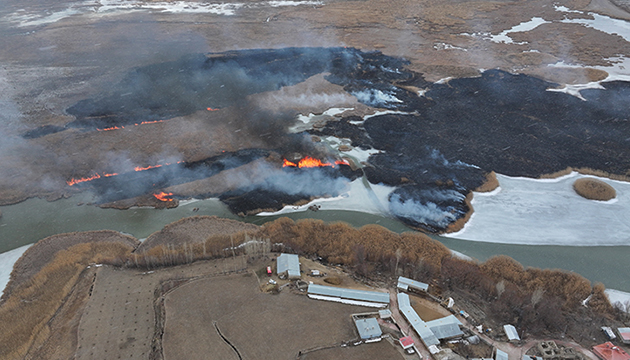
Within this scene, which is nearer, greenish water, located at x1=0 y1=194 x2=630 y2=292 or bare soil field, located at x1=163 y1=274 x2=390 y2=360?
bare soil field, located at x1=163 y1=274 x2=390 y2=360

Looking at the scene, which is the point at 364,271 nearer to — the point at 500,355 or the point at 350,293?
the point at 350,293

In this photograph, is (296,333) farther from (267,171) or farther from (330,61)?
(330,61)

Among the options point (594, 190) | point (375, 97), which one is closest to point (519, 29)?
point (375, 97)

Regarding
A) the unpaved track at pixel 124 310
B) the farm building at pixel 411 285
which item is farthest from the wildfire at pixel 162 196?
the farm building at pixel 411 285

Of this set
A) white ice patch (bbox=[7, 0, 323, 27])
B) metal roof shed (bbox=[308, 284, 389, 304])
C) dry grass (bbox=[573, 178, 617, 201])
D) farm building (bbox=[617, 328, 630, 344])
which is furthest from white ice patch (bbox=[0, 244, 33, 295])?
white ice patch (bbox=[7, 0, 323, 27])

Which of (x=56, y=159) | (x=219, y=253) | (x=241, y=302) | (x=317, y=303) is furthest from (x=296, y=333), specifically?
(x=56, y=159)

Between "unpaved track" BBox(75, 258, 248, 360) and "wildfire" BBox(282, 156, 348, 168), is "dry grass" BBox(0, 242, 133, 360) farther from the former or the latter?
"wildfire" BBox(282, 156, 348, 168)
